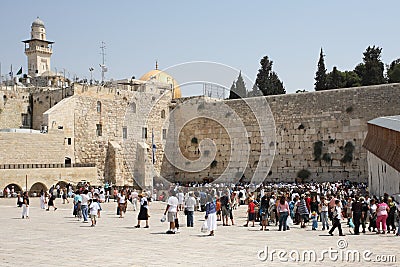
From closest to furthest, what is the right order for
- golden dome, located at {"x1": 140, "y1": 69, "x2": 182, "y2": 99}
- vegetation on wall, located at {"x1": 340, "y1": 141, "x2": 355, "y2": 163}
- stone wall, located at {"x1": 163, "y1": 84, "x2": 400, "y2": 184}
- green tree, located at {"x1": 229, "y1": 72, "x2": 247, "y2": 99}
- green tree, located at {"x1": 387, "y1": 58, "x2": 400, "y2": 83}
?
stone wall, located at {"x1": 163, "y1": 84, "x2": 400, "y2": 184} → vegetation on wall, located at {"x1": 340, "y1": 141, "x2": 355, "y2": 163} → green tree, located at {"x1": 229, "y1": 72, "x2": 247, "y2": 99} → golden dome, located at {"x1": 140, "y1": 69, "x2": 182, "y2": 99} → green tree, located at {"x1": 387, "y1": 58, "x2": 400, "y2": 83}

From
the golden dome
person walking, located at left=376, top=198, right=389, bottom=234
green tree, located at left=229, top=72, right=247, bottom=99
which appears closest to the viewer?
person walking, located at left=376, top=198, right=389, bottom=234

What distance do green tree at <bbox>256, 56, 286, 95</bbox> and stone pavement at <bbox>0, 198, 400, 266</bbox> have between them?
2472 cm

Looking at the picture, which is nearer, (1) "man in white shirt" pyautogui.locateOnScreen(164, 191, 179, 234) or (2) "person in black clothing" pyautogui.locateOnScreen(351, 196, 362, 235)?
(2) "person in black clothing" pyautogui.locateOnScreen(351, 196, 362, 235)

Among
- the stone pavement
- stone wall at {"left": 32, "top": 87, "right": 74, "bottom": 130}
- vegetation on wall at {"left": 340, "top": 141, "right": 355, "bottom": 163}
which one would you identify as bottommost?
the stone pavement

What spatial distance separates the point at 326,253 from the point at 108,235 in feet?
16.8

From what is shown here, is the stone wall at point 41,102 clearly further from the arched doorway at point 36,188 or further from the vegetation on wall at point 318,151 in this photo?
the vegetation on wall at point 318,151

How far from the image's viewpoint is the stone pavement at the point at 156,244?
8641mm

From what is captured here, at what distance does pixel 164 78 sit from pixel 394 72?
649 inches

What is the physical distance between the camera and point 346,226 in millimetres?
14195

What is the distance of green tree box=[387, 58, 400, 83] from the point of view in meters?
38.4

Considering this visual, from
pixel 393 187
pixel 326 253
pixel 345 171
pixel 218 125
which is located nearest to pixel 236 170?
pixel 218 125

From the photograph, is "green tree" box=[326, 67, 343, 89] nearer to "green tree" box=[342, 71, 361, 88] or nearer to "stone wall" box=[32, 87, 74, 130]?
"green tree" box=[342, 71, 361, 88]

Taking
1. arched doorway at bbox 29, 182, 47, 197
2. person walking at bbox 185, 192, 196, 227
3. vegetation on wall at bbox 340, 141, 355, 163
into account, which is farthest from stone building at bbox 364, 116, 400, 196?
arched doorway at bbox 29, 182, 47, 197

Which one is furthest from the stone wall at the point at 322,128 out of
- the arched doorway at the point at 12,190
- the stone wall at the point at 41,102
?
the arched doorway at the point at 12,190
